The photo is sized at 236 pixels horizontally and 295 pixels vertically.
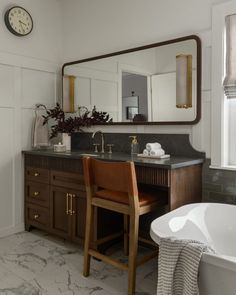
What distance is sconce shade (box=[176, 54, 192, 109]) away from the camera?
8.24ft

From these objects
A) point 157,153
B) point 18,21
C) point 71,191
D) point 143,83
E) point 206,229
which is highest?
point 18,21

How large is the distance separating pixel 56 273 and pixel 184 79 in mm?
1843

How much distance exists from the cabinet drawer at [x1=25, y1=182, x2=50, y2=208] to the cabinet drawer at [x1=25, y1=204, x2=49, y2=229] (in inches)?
2.3

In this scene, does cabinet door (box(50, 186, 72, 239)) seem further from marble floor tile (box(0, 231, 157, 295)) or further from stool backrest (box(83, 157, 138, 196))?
stool backrest (box(83, 157, 138, 196))

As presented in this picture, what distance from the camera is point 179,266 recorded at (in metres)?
1.38

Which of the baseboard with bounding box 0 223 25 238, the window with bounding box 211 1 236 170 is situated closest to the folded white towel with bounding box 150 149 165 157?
the window with bounding box 211 1 236 170

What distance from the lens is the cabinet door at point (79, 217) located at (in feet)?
8.87

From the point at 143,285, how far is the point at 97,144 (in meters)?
1.48

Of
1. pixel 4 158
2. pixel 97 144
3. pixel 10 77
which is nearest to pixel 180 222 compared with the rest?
pixel 97 144

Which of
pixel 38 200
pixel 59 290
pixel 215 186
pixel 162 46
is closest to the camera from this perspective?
pixel 59 290

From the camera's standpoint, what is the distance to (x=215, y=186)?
94.9 inches

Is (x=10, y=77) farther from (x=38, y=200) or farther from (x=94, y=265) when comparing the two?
(x=94, y=265)

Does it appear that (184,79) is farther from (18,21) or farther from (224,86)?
(18,21)

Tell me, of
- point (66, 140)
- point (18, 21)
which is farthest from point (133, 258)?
point (18, 21)
